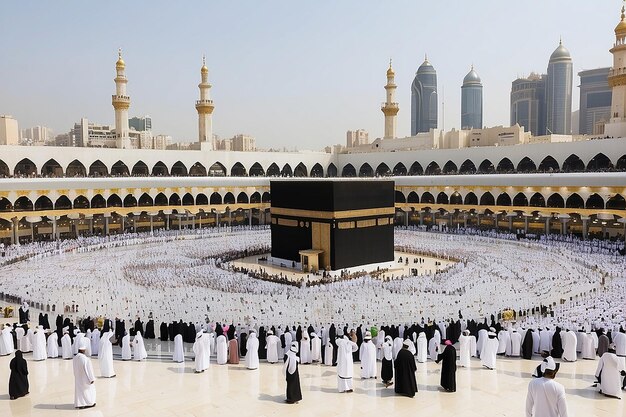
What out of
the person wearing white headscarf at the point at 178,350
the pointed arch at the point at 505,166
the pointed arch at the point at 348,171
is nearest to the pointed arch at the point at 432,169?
the pointed arch at the point at 505,166

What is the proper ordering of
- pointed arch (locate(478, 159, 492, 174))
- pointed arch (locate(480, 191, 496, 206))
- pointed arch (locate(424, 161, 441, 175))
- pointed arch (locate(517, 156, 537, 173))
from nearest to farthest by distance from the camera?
pointed arch (locate(480, 191, 496, 206)), pointed arch (locate(517, 156, 537, 173)), pointed arch (locate(478, 159, 492, 174)), pointed arch (locate(424, 161, 441, 175))

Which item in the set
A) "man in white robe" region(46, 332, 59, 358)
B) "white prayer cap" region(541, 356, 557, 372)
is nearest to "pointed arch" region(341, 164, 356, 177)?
"man in white robe" region(46, 332, 59, 358)

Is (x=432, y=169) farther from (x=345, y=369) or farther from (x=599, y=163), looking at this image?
(x=345, y=369)

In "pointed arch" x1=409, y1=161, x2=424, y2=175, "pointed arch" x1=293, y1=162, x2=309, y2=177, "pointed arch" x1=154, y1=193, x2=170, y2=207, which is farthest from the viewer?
"pointed arch" x1=293, y1=162, x2=309, y2=177

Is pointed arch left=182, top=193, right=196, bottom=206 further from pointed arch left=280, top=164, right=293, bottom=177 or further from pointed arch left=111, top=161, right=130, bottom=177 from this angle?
pointed arch left=280, top=164, right=293, bottom=177

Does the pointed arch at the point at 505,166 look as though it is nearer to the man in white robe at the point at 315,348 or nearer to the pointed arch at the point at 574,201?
the pointed arch at the point at 574,201

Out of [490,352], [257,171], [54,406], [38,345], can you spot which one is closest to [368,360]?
[490,352]
